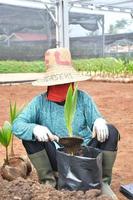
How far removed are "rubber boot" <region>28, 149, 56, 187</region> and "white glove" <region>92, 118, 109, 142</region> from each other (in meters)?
0.30

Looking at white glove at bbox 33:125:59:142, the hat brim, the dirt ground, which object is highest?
the hat brim

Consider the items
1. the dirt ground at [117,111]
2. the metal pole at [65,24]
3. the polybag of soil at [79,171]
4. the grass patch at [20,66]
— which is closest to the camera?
the polybag of soil at [79,171]

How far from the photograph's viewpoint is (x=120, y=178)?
2.66 meters

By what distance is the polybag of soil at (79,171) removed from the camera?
77.9 inches

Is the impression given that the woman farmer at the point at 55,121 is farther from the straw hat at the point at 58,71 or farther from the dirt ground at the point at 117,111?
the dirt ground at the point at 117,111

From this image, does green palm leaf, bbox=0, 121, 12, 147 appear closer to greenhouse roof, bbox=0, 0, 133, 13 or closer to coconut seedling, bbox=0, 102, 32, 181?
coconut seedling, bbox=0, 102, 32, 181

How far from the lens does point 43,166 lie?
2221 millimetres

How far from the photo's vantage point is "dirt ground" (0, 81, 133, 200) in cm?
279

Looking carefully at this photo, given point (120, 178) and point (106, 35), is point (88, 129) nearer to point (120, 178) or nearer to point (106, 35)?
point (120, 178)

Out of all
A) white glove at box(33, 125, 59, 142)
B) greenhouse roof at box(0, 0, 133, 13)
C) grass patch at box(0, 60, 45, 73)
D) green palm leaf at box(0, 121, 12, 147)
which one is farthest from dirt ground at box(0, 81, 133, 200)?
greenhouse roof at box(0, 0, 133, 13)

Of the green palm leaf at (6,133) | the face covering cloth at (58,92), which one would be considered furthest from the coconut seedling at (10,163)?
the face covering cloth at (58,92)

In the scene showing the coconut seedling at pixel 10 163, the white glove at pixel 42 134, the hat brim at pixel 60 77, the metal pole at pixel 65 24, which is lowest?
the coconut seedling at pixel 10 163

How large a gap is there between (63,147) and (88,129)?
274 mm

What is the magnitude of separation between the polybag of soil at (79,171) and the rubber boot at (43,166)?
15 cm
